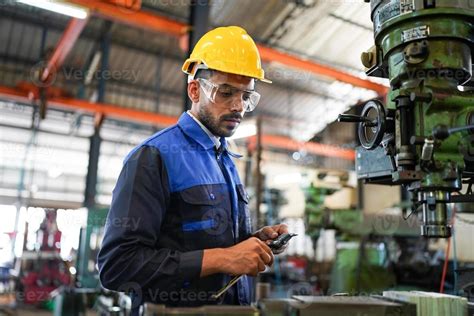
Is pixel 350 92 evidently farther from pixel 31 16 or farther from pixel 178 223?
pixel 178 223

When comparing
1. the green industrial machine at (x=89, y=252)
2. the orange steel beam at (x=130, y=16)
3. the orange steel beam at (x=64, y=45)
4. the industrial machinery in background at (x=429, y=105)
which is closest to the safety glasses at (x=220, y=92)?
the industrial machinery in background at (x=429, y=105)

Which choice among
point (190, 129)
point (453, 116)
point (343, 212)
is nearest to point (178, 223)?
point (190, 129)

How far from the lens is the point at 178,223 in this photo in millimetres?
1184

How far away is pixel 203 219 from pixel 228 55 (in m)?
0.55

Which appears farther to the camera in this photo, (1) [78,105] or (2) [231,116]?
(1) [78,105]

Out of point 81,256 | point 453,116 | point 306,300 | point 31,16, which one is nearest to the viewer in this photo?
point 306,300

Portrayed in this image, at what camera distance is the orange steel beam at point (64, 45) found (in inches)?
199

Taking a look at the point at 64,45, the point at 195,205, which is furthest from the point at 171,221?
the point at 64,45

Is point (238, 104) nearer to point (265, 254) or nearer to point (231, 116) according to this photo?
point (231, 116)

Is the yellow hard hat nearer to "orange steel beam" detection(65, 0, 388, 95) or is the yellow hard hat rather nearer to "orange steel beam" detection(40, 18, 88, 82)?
"orange steel beam" detection(65, 0, 388, 95)

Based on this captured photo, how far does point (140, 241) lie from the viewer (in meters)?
1.05

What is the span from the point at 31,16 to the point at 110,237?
7.93 metres

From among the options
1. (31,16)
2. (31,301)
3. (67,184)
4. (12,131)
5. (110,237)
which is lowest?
(31,301)

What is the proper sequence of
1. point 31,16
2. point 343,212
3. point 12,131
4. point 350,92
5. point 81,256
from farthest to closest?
point 12,131 → point 350,92 → point 31,16 → point 81,256 → point 343,212
